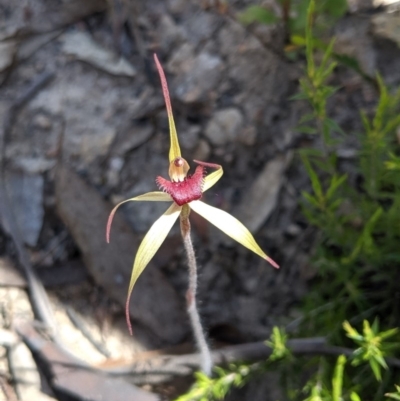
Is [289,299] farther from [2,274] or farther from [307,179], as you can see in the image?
A: [2,274]

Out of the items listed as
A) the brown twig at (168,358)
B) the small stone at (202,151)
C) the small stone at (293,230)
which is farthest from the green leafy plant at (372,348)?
the small stone at (202,151)

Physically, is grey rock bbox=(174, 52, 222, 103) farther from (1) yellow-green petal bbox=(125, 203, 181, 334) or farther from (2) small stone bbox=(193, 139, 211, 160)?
(1) yellow-green petal bbox=(125, 203, 181, 334)

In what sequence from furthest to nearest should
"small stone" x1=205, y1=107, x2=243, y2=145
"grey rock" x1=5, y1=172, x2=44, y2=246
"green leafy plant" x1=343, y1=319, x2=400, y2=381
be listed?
1. "small stone" x1=205, y1=107, x2=243, y2=145
2. "grey rock" x1=5, y1=172, x2=44, y2=246
3. "green leafy plant" x1=343, y1=319, x2=400, y2=381

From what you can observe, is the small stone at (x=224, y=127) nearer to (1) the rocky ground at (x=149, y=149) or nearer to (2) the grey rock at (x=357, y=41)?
(1) the rocky ground at (x=149, y=149)

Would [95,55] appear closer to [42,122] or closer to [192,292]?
[42,122]

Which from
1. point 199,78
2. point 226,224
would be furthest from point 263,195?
Result: point 226,224

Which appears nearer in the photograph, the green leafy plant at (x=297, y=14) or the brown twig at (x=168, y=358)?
the brown twig at (x=168, y=358)

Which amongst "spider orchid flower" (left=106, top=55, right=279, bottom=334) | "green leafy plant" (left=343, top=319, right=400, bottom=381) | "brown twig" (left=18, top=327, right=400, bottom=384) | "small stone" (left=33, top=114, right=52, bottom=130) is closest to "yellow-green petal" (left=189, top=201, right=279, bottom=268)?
"spider orchid flower" (left=106, top=55, right=279, bottom=334)

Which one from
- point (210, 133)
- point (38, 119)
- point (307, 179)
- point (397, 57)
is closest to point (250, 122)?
point (210, 133)
